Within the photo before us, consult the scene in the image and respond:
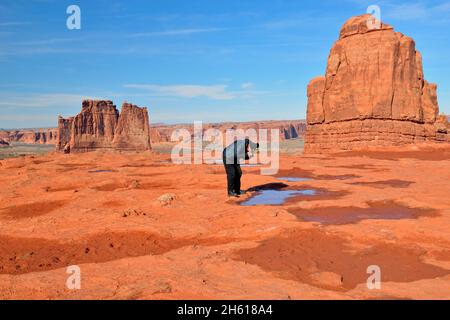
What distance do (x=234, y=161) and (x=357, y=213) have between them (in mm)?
3708

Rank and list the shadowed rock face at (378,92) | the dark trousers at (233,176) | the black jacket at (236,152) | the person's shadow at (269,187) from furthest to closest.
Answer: the shadowed rock face at (378,92) < the person's shadow at (269,187) < the black jacket at (236,152) < the dark trousers at (233,176)

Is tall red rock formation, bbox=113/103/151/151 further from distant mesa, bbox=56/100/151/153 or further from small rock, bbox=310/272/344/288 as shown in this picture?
small rock, bbox=310/272/344/288

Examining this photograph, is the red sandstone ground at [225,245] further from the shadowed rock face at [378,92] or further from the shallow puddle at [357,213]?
the shadowed rock face at [378,92]

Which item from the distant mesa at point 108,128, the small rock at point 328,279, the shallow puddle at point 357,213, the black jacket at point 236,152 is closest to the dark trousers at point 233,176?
the black jacket at point 236,152

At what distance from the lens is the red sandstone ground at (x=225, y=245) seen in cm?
409

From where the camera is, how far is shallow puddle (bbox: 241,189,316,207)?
9598mm

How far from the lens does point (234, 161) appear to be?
34.0ft

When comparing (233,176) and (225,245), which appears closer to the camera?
(225,245)

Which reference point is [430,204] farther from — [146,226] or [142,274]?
[142,274]

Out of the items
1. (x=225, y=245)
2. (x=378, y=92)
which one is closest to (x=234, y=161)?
(x=225, y=245)

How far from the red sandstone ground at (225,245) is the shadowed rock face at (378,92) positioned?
1936 cm

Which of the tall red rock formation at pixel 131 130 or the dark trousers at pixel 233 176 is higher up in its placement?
the tall red rock formation at pixel 131 130

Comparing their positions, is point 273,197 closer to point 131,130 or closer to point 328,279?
point 328,279

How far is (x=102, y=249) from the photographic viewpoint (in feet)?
20.1
